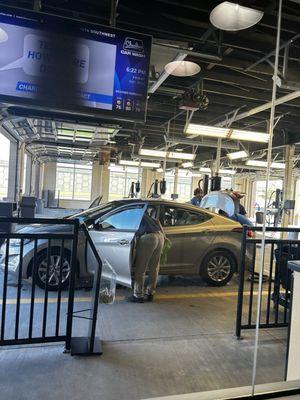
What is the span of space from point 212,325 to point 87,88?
2799mm

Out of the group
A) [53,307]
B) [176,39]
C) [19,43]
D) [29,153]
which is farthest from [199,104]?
[29,153]

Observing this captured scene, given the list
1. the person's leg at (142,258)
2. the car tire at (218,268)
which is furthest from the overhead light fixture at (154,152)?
the person's leg at (142,258)

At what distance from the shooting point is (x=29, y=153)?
45.8 feet

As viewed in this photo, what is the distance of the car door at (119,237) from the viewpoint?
447cm

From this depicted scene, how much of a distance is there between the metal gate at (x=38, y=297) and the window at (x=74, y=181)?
15.7 meters

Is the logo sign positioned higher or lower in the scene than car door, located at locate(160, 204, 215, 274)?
higher

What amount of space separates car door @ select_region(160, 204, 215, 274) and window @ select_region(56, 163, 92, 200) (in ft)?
54.1

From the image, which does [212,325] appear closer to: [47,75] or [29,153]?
[47,75]

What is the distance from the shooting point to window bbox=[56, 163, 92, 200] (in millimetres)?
21125

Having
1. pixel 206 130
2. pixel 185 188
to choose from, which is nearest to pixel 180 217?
pixel 206 130

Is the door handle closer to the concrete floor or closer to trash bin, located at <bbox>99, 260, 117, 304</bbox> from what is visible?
trash bin, located at <bbox>99, 260, 117, 304</bbox>

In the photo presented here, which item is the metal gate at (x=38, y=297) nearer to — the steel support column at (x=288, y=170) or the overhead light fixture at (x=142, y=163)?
the steel support column at (x=288, y=170)

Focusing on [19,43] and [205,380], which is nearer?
[205,380]

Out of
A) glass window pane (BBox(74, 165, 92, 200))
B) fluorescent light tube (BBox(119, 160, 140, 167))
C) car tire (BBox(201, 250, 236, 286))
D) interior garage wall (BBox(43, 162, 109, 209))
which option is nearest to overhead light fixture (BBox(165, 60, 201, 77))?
car tire (BBox(201, 250, 236, 286))
